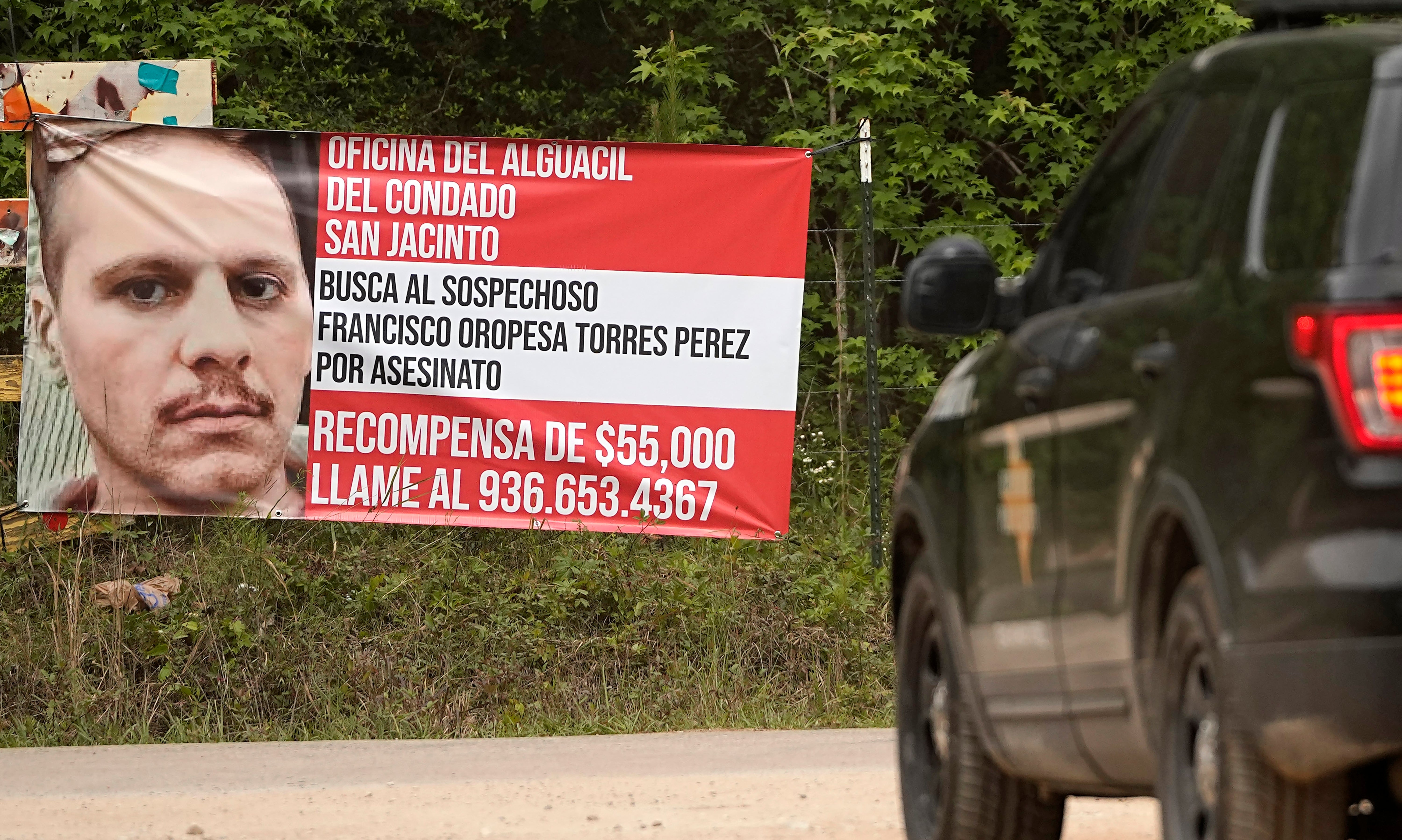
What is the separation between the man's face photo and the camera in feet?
39.2

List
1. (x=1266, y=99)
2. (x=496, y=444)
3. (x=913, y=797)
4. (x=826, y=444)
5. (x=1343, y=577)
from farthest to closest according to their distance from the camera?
(x=826, y=444), (x=496, y=444), (x=913, y=797), (x=1266, y=99), (x=1343, y=577)

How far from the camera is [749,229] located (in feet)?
39.4

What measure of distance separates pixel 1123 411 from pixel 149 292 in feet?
28.0

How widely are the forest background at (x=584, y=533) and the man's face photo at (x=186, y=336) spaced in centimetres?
39

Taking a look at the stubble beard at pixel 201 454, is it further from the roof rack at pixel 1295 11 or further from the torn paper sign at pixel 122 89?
the roof rack at pixel 1295 11

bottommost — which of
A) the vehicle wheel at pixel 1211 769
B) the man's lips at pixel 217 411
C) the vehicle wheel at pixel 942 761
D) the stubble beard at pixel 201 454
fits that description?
the stubble beard at pixel 201 454

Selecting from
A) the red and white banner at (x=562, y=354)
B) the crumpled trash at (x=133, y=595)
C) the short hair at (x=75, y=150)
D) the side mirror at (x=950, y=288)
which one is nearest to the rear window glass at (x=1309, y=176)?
the side mirror at (x=950, y=288)

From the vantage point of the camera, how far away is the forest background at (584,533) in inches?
450

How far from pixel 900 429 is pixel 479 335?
3963 millimetres

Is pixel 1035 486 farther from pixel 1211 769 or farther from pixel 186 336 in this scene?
pixel 186 336

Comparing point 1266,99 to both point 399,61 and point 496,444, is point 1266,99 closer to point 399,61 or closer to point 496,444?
point 496,444

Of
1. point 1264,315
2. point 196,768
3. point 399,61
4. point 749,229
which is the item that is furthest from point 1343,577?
point 399,61

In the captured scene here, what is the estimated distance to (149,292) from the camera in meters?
12.0

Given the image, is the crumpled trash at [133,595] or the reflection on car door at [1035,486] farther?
the crumpled trash at [133,595]
